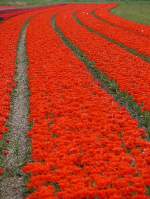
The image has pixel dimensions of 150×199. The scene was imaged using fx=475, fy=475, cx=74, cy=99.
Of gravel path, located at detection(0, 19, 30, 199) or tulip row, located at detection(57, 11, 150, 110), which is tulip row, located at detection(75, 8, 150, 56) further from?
gravel path, located at detection(0, 19, 30, 199)

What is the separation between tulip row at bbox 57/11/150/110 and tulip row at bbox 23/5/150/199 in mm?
1153

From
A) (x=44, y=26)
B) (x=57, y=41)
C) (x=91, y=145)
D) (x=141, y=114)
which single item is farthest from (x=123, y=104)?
(x=44, y=26)

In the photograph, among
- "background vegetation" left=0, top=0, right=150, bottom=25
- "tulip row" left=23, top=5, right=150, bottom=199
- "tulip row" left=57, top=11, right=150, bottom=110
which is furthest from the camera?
"background vegetation" left=0, top=0, right=150, bottom=25

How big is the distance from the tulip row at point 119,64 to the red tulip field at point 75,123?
0.16 ft

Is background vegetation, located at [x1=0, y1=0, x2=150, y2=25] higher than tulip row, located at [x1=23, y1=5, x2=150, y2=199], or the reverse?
tulip row, located at [x1=23, y1=5, x2=150, y2=199]

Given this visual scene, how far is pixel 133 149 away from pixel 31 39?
82.0 feet

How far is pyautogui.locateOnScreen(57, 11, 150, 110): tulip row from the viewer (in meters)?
19.4

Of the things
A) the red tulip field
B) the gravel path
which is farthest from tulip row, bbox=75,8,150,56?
the gravel path

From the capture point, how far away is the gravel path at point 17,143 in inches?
430

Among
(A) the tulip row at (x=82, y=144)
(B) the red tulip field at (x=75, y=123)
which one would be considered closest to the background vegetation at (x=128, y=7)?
(B) the red tulip field at (x=75, y=123)

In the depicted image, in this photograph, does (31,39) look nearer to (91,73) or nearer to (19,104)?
(91,73)

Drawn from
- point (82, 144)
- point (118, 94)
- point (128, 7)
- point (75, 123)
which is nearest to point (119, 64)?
point (118, 94)

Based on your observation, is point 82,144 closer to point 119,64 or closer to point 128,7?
point 119,64

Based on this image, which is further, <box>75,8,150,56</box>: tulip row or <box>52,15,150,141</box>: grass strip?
<box>75,8,150,56</box>: tulip row
